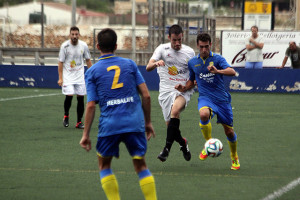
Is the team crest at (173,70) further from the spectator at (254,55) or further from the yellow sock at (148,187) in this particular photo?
the spectator at (254,55)

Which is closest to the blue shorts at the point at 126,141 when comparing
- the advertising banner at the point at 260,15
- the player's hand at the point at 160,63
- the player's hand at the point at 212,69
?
the player's hand at the point at 212,69

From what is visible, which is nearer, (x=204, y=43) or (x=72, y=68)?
(x=204, y=43)

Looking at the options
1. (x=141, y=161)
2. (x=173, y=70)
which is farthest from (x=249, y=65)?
(x=141, y=161)

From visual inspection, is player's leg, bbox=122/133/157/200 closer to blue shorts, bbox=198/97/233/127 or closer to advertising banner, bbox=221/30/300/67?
blue shorts, bbox=198/97/233/127

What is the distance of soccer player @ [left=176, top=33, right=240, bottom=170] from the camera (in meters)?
9.12

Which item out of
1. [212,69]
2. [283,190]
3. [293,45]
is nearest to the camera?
[283,190]

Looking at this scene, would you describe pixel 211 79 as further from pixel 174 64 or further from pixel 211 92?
pixel 174 64

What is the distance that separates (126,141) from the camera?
6434 millimetres

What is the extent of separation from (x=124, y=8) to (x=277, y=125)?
86352 mm

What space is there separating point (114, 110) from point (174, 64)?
12.6 ft

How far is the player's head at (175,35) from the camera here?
966 centimetres

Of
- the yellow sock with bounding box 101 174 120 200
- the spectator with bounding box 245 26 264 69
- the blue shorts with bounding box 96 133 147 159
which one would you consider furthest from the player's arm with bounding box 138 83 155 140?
the spectator with bounding box 245 26 264 69

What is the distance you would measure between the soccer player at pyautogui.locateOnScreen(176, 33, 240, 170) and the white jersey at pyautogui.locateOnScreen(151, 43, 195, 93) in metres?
0.70

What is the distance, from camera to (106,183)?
6.42 metres
